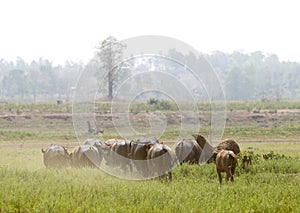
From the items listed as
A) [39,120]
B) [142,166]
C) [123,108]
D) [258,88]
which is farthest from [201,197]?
[258,88]

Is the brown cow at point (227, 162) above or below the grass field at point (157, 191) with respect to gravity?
above

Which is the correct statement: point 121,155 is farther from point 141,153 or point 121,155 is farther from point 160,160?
point 160,160

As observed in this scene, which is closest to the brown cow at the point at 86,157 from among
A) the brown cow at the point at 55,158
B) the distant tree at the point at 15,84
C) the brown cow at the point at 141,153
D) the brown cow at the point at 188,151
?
the brown cow at the point at 55,158

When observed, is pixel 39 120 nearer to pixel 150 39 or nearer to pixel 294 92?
pixel 150 39

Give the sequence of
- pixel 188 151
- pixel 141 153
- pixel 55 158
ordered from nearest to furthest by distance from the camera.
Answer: pixel 141 153
pixel 188 151
pixel 55 158

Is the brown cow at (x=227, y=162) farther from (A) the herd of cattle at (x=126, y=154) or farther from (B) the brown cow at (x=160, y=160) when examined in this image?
(A) the herd of cattle at (x=126, y=154)

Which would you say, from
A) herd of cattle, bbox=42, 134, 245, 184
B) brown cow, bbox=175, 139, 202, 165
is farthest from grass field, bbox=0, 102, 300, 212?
brown cow, bbox=175, 139, 202, 165

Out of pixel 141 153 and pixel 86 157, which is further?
pixel 86 157

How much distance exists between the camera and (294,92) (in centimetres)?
13062

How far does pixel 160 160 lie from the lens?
16.5 meters

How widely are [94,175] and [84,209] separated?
602 cm

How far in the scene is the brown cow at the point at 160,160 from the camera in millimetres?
16219

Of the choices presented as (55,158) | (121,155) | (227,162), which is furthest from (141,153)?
(227,162)

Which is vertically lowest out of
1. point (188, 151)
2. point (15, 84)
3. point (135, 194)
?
point (135, 194)
